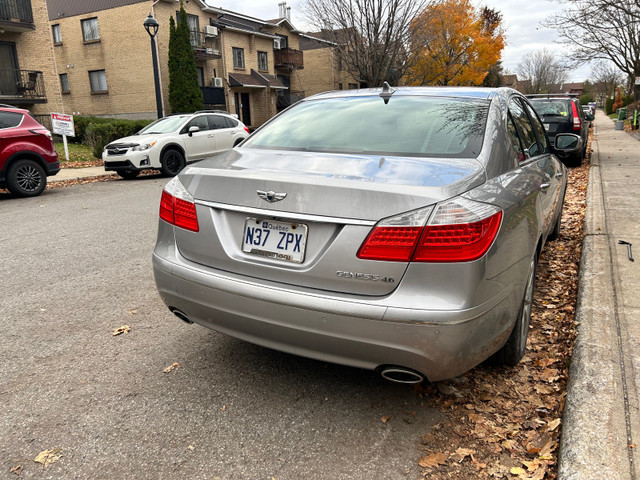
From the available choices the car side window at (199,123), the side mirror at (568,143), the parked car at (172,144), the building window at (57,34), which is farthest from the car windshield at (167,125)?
the building window at (57,34)

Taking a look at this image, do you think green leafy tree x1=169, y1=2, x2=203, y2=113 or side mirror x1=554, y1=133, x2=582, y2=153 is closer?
side mirror x1=554, y1=133, x2=582, y2=153

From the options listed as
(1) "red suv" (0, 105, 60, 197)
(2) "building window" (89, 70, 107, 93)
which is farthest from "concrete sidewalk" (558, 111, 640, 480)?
(2) "building window" (89, 70, 107, 93)

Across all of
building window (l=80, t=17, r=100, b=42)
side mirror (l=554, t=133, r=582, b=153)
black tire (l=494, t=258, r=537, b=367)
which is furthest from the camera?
building window (l=80, t=17, r=100, b=42)

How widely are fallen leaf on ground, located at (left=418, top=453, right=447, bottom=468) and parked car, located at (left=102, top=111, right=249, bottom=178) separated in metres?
12.0

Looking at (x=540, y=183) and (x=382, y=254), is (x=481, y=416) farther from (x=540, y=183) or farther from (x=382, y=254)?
(x=540, y=183)

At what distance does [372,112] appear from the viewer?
10.8 feet

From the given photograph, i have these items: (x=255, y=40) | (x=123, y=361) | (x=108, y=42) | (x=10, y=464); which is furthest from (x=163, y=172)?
(x=255, y=40)

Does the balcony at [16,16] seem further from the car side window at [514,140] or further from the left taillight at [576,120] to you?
the car side window at [514,140]

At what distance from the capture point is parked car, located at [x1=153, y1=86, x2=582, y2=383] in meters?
2.21

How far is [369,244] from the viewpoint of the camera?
223cm

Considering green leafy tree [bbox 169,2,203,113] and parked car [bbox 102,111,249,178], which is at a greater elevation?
green leafy tree [bbox 169,2,203,113]

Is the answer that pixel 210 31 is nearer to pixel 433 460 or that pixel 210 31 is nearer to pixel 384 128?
pixel 384 128

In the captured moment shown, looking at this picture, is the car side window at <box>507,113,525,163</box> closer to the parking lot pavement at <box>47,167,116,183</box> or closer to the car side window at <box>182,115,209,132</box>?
the car side window at <box>182,115,209,132</box>

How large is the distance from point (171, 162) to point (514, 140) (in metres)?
11.8
